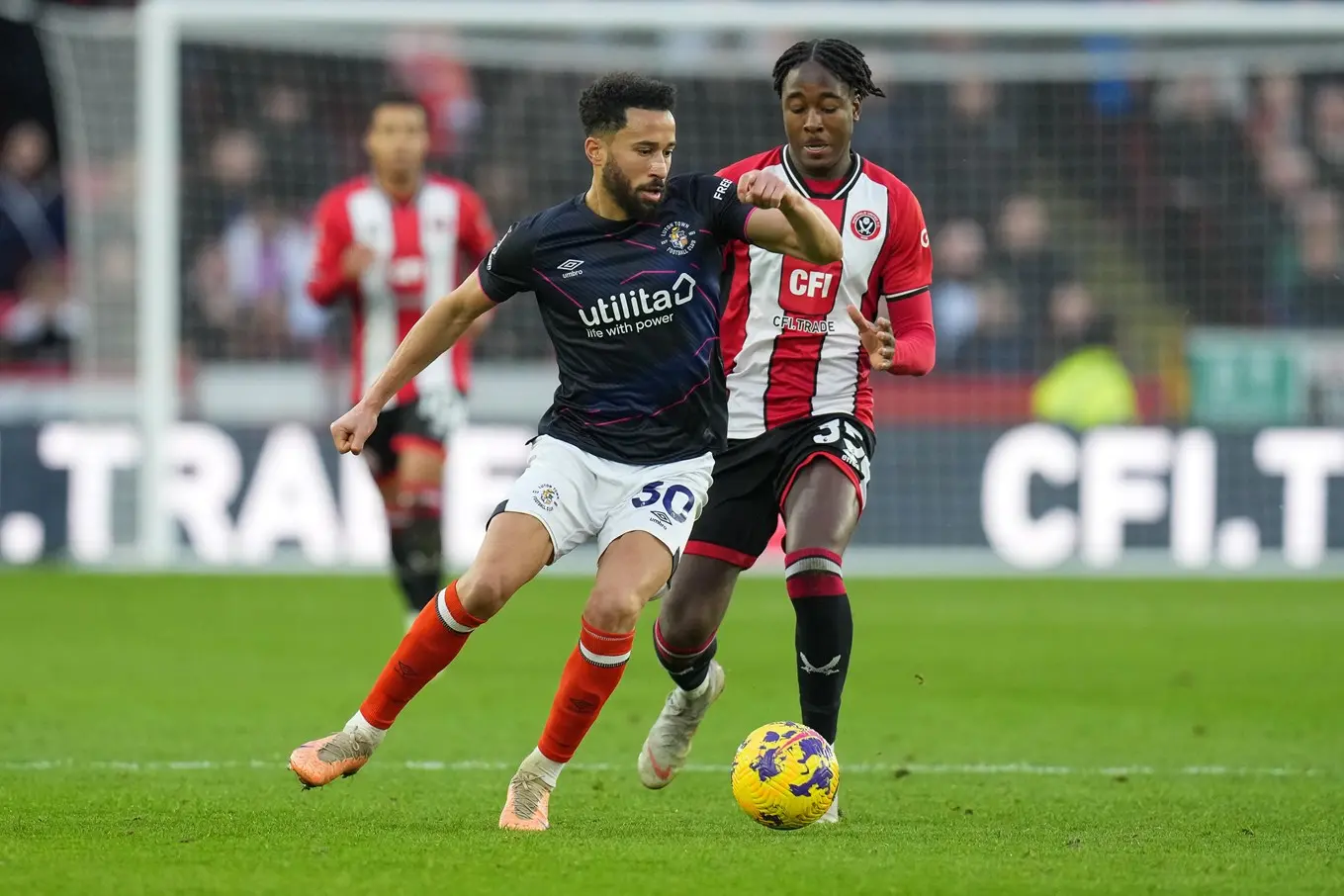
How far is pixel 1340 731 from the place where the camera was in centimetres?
832

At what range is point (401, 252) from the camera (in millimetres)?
10516

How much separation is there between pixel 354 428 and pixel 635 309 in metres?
0.86

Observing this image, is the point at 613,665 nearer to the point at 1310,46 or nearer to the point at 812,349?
the point at 812,349

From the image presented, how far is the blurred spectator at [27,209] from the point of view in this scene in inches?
752

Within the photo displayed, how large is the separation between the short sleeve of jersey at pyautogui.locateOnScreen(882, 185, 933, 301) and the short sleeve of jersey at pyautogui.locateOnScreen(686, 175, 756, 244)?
64 centimetres

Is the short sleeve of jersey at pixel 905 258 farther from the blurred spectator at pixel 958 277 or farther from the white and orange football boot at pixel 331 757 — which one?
the blurred spectator at pixel 958 277

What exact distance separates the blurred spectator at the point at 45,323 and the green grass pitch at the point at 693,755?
430 centimetres

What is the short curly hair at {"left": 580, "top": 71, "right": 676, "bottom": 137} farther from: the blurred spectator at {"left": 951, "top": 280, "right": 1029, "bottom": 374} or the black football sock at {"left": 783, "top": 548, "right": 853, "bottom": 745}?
the blurred spectator at {"left": 951, "top": 280, "right": 1029, "bottom": 374}

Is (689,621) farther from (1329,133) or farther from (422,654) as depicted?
(1329,133)

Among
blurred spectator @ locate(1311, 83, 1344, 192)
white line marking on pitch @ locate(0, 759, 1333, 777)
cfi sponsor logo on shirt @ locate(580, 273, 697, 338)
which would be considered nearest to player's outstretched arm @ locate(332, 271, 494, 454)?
cfi sponsor logo on shirt @ locate(580, 273, 697, 338)

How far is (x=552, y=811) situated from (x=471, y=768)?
41.3 inches

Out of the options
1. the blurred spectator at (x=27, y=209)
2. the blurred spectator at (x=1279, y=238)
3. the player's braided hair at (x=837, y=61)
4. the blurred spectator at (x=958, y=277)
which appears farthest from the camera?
the blurred spectator at (x=27, y=209)

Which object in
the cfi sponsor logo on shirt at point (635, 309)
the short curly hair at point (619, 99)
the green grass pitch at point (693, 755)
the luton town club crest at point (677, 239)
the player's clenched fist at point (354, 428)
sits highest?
the short curly hair at point (619, 99)

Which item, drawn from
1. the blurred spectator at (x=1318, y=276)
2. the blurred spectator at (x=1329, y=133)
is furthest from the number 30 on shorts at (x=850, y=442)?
the blurred spectator at (x=1329, y=133)
